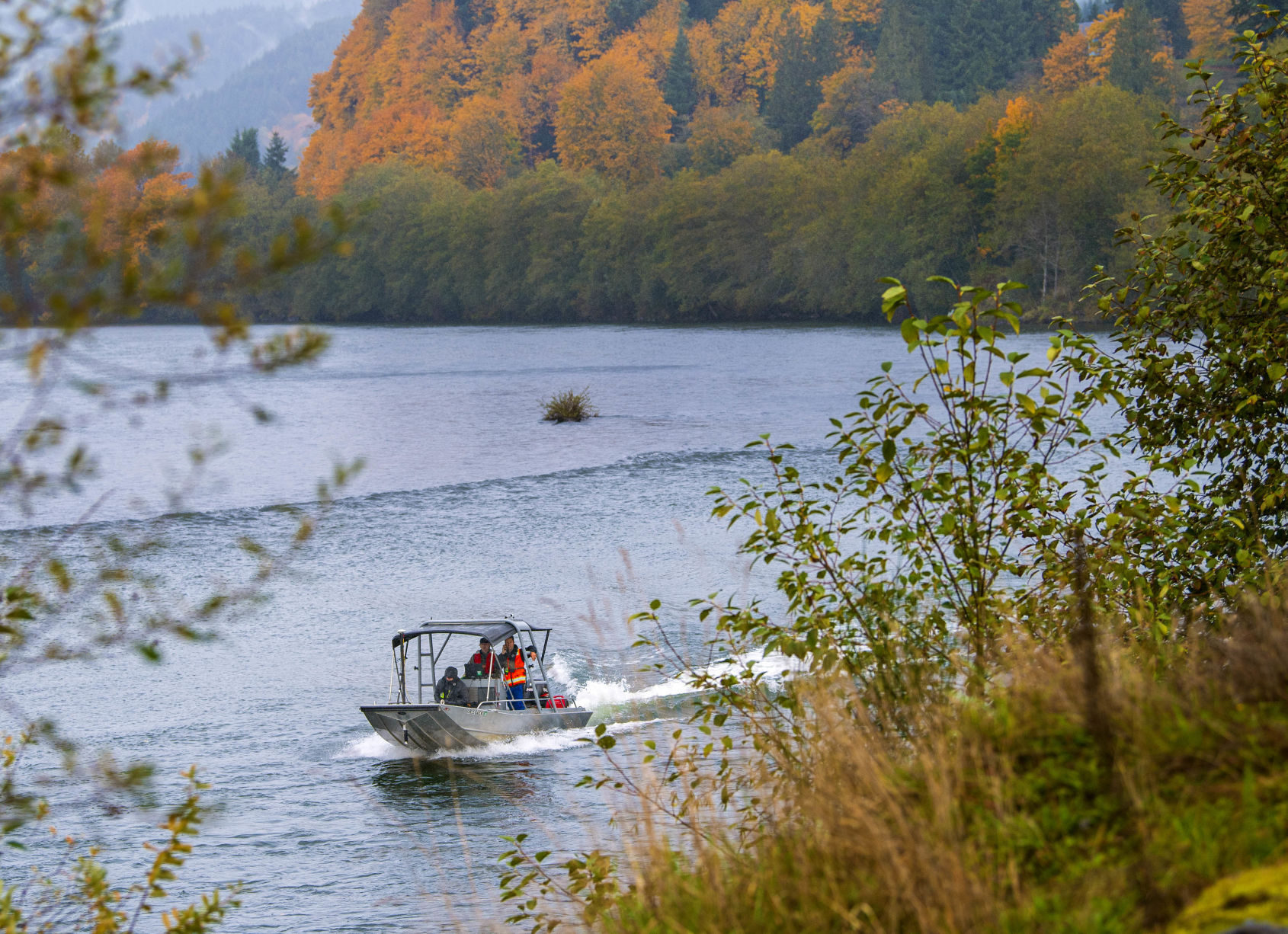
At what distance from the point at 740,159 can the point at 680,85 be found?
131 ft

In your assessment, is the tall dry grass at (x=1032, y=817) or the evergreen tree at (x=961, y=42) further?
the evergreen tree at (x=961, y=42)

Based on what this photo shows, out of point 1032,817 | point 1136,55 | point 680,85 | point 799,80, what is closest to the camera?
point 1032,817

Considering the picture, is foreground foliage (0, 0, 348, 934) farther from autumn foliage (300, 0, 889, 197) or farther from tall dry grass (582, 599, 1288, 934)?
autumn foliage (300, 0, 889, 197)

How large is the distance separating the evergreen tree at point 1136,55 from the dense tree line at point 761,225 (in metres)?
7.88

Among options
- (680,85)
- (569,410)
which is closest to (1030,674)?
(569,410)

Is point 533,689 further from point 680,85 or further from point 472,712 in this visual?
point 680,85

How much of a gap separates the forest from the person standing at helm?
5631 cm

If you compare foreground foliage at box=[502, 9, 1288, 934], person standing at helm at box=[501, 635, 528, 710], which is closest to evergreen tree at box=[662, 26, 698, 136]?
person standing at helm at box=[501, 635, 528, 710]

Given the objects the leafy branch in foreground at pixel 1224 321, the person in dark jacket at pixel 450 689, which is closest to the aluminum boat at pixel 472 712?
the person in dark jacket at pixel 450 689

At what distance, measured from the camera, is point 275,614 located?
2756 centimetres

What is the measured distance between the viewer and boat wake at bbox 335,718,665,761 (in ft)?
64.8

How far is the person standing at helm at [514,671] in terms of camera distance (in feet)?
66.2

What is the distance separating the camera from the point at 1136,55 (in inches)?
4190

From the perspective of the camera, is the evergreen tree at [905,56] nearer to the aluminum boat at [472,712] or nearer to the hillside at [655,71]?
the hillside at [655,71]
